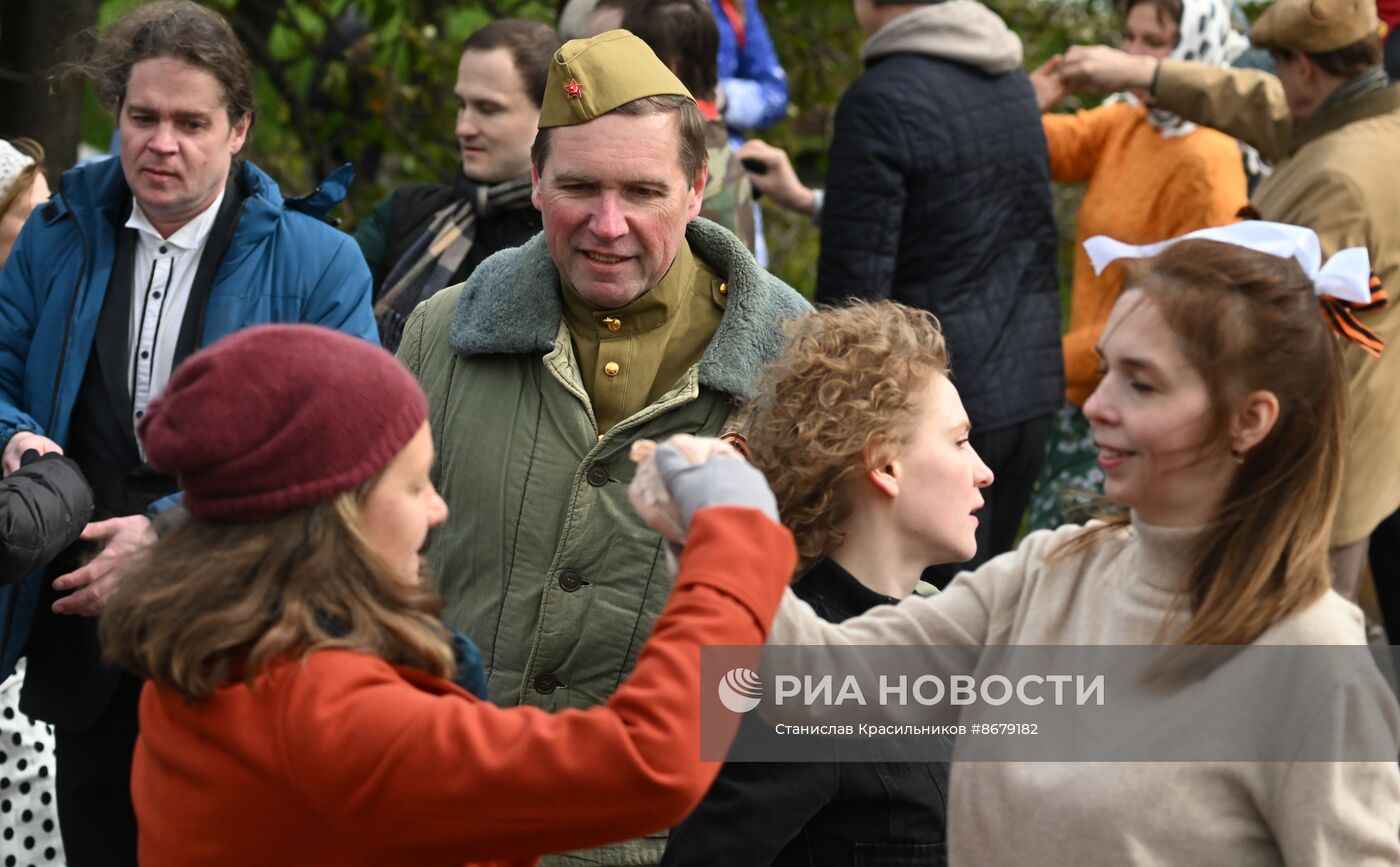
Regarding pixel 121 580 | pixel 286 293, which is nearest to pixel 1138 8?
pixel 286 293

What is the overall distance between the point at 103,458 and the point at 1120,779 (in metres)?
2.55

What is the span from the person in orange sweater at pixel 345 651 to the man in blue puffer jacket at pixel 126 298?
1764mm

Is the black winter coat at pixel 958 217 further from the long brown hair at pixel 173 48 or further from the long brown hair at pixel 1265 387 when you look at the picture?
the long brown hair at pixel 1265 387

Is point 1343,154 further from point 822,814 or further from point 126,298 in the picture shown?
point 126,298

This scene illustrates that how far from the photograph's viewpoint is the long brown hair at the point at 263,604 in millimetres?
2143

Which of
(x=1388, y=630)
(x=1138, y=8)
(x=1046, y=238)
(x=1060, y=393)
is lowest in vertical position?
(x=1388, y=630)

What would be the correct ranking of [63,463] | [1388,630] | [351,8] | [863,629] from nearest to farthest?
1. [863,629]
2. [63,463]
3. [1388,630]
4. [351,8]

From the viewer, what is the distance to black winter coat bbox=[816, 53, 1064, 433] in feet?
17.4

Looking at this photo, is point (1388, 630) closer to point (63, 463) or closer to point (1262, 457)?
point (1262, 457)

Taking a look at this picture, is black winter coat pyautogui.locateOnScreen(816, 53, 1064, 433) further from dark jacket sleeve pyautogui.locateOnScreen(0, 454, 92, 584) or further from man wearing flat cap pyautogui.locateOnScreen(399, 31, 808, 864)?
dark jacket sleeve pyautogui.locateOnScreen(0, 454, 92, 584)

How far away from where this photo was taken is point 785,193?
603 cm

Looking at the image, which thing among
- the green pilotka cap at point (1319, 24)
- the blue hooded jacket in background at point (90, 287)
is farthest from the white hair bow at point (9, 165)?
the green pilotka cap at point (1319, 24)

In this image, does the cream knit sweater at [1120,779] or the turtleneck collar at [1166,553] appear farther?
the turtleneck collar at [1166,553]

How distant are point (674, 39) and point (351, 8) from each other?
4.57m
